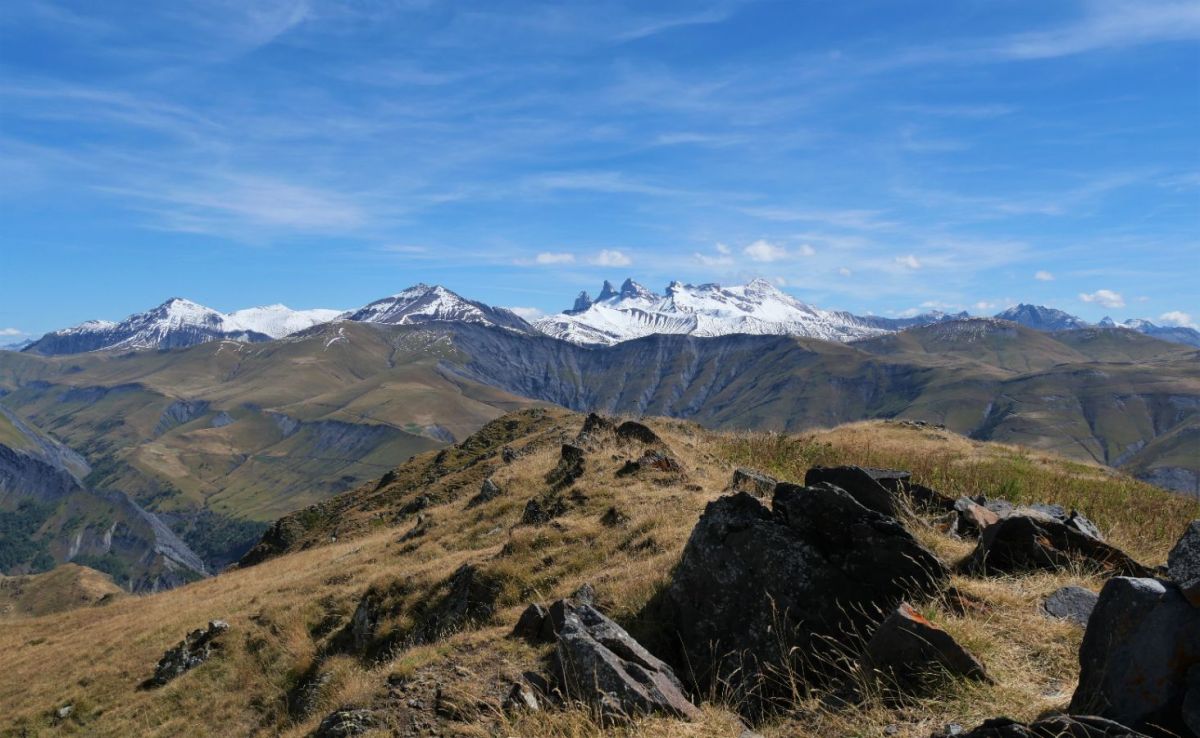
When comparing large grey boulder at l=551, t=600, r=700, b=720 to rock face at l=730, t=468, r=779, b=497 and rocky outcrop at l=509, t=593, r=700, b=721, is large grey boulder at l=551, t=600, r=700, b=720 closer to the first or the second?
rocky outcrop at l=509, t=593, r=700, b=721

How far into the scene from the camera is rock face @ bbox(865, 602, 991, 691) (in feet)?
24.3

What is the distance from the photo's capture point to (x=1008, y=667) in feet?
24.9

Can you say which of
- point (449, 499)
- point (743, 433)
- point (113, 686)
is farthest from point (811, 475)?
point (449, 499)

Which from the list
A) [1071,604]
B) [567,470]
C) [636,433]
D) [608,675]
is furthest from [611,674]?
[636,433]

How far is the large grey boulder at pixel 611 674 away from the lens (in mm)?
8539

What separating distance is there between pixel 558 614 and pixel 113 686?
69.6 feet

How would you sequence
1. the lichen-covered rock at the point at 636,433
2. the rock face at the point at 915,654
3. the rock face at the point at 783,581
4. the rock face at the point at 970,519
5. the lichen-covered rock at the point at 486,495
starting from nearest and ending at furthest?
the rock face at the point at 915,654 → the rock face at the point at 783,581 → the rock face at the point at 970,519 → the lichen-covered rock at the point at 486,495 → the lichen-covered rock at the point at 636,433

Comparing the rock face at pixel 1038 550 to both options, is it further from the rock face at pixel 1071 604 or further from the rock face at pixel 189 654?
the rock face at pixel 189 654

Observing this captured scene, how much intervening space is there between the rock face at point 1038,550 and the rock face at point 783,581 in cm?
152

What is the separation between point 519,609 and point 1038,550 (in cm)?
982

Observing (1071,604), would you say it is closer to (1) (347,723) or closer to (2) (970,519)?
(2) (970,519)

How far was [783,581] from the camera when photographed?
10.4m

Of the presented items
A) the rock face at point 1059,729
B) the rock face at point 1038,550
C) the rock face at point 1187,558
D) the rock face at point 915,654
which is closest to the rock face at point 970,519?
the rock face at point 1038,550

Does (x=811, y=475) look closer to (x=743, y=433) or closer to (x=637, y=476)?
(x=637, y=476)
